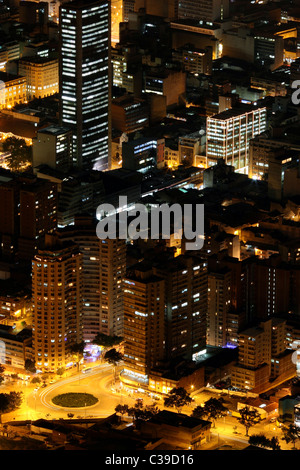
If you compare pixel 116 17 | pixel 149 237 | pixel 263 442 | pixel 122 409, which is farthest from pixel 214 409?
pixel 116 17

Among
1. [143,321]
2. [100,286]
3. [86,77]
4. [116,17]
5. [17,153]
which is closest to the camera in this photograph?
[143,321]

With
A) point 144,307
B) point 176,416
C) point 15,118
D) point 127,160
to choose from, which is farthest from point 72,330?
point 15,118

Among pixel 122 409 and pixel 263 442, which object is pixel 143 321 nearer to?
pixel 122 409

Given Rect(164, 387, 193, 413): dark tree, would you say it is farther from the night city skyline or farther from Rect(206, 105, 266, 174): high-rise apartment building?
Rect(206, 105, 266, 174): high-rise apartment building

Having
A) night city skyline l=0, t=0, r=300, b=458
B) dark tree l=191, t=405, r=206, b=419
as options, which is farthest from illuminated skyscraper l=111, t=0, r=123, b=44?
dark tree l=191, t=405, r=206, b=419

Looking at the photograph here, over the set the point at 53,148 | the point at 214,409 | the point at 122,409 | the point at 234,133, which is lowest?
the point at 122,409

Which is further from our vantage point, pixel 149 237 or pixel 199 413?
pixel 149 237
